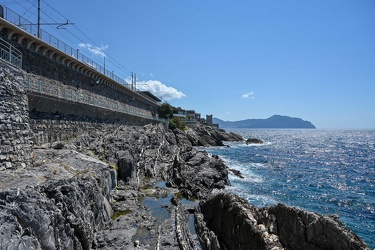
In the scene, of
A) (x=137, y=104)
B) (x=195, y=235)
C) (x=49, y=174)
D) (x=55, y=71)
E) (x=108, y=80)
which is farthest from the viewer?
(x=137, y=104)

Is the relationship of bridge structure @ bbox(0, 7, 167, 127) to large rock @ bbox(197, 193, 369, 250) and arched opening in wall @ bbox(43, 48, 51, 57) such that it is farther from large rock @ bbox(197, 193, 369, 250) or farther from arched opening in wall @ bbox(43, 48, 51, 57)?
large rock @ bbox(197, 193, 369, 250)

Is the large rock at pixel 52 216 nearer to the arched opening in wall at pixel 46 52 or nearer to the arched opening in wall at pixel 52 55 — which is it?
the arched opening in wall at pixel 46 52

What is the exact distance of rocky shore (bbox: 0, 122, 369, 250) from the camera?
32.0 feet

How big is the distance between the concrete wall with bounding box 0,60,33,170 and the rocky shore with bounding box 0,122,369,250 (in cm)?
69

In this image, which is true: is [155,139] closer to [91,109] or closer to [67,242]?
[91,109]

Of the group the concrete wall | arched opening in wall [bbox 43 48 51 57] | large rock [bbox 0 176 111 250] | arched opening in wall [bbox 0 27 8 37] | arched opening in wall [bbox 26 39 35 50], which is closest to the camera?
large rock [bbox 0 176 111 250]

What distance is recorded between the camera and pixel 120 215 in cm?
1920

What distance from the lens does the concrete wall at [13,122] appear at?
13.1 meters

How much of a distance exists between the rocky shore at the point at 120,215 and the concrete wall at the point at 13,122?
693 millimetres

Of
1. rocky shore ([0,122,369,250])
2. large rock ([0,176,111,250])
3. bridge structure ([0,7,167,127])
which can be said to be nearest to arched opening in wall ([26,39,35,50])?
bridge structure ([0,7,167,127])

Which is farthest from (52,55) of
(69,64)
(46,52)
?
(69,64)

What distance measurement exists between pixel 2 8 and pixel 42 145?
12.2 meters

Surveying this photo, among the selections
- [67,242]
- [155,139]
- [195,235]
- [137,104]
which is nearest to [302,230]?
[195,235]

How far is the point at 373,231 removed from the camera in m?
22.9
